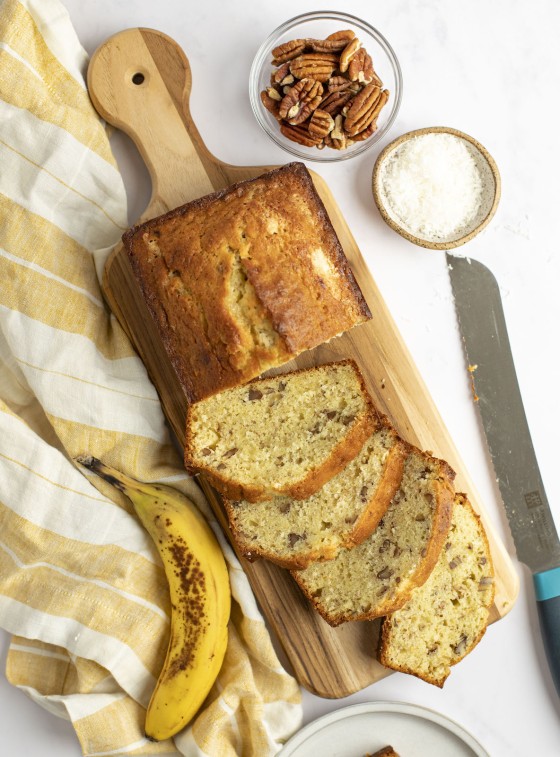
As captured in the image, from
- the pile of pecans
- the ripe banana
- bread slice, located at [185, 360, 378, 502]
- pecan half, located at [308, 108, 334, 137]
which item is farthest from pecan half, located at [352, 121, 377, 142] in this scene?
the ripe banana

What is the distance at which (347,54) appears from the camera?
285cm

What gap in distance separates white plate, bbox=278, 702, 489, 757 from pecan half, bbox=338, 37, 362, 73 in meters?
2.56

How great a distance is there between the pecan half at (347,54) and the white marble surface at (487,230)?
388mm

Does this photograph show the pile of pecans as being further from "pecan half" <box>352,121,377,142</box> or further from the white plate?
the white plate

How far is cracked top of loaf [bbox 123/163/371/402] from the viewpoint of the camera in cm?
253

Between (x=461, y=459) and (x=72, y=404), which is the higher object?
(x=72, y=404)

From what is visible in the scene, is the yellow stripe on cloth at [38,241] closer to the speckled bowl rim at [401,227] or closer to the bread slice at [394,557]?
the speckled bowl rim at [401,227]

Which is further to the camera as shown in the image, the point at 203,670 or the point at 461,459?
the point at 461,459

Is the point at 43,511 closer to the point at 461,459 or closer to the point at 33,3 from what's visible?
the point at 461,459

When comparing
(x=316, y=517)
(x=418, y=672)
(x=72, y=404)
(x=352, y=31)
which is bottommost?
(x=418, y=672)

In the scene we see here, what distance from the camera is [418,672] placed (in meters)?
2.85

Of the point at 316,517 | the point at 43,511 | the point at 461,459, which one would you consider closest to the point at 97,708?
the point at 43,511

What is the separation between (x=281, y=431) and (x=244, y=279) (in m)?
0.62

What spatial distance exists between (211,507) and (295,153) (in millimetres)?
1501
